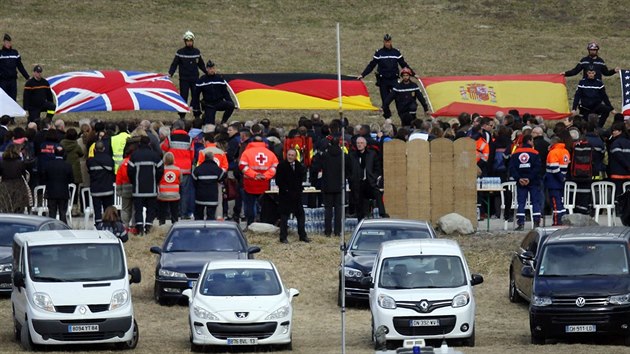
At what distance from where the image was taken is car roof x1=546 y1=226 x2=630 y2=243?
25.7 meters

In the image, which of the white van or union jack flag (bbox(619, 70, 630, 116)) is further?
union jack flag (bbox(619, 70, 630, 116))

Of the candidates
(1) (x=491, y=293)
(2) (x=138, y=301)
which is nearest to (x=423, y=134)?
(1) (x=491, y=293)

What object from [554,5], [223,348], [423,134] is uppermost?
[554,5]

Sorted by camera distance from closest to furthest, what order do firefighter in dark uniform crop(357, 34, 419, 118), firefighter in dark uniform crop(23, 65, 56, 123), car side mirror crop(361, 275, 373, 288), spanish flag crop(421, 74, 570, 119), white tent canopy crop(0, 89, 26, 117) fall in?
car side mirror crop(361, 275, 373, 288), white tent canopy crop(0, 89, 26, 117), firefighter in dark uniform crop(23, 65, 56, 123), spanish flag crop(421, 74, 570, 119), firefighter in dark uniform crop(357, 34, 419, 118)

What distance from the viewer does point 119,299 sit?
81.6 ft

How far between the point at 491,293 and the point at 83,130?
1033 cm

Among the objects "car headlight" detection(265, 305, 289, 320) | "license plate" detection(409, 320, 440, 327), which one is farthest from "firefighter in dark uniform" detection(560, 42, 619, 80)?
"car headlight" detection(265, 305, 289, 320)

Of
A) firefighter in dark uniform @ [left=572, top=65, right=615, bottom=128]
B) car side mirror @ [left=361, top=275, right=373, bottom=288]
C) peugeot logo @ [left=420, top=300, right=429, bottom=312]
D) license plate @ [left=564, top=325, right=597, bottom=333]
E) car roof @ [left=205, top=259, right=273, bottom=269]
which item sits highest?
firefighter in dark uniform @ [left=572, top=65, right=615, bottom=128]

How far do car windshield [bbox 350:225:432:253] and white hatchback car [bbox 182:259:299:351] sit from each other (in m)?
4.27

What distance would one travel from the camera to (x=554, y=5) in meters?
65.2

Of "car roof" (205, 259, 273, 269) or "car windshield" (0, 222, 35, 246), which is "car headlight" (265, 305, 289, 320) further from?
"car windshield" (0, 222, 35, 246)

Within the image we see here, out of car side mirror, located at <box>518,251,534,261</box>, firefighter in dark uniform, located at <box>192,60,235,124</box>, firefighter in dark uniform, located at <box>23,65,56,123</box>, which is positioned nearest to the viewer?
car side mirror, located at <box>518,251,534,261</box>

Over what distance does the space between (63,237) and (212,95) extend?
48.9 ft

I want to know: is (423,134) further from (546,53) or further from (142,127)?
(546,53)
